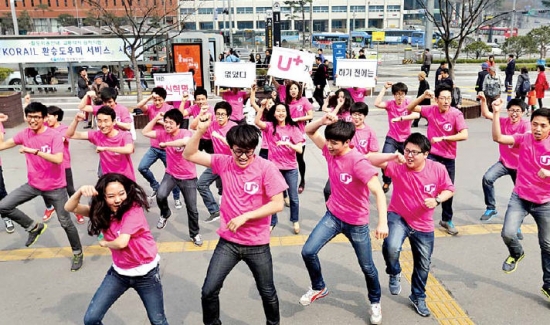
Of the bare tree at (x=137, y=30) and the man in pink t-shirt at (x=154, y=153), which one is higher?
the bare tree at (x=137, y=30)

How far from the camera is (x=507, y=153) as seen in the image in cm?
608

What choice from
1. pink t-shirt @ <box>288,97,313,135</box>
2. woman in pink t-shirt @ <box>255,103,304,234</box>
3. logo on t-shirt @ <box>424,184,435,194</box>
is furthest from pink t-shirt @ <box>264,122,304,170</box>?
logo on t-shirt @ <box>424,184,435,194</box>

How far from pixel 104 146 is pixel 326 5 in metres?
91.8

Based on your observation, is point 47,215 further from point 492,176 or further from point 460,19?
point 460,19

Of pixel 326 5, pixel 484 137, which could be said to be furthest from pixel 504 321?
pixel 326 5

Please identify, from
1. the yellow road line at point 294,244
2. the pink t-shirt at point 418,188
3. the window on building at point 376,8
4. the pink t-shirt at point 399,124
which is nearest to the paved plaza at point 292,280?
the yellow road line at point 294,244

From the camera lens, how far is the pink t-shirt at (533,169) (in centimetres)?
445

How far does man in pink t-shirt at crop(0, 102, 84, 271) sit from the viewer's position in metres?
5.17

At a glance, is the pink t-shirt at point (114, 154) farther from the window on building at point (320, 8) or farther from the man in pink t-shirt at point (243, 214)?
the window on building at point (320, 8)

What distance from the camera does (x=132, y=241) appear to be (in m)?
3.43

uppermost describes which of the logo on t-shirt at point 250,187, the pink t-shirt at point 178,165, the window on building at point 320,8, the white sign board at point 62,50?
the window on building at point 320,8

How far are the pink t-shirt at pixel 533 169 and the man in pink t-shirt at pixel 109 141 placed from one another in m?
4.13

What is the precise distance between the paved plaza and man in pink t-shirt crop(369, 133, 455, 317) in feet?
1.41

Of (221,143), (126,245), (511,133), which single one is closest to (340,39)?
(511,133)
